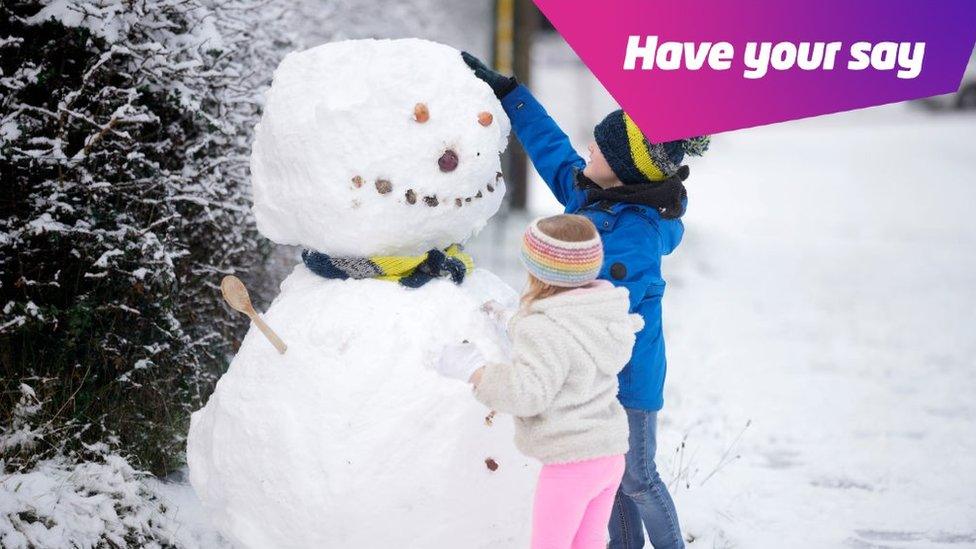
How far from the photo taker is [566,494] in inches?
104

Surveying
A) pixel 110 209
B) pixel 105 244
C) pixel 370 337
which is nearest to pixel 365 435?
pixel 370 337

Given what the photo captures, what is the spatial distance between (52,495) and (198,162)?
62.0 inches

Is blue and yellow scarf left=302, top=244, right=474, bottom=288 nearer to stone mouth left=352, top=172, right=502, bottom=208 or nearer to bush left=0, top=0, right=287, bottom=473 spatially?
stone mouth left=352, top=172, right=502, bottom=208

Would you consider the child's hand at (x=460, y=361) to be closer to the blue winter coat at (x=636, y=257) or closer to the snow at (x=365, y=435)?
the snow at (x=365, y=435)

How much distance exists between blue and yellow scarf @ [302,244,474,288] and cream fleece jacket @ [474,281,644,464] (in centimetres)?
39

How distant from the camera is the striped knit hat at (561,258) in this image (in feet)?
8.27

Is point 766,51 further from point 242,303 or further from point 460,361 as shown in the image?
point 242,303

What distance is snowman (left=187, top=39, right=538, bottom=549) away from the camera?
2.68m

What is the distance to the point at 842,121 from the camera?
25750mm

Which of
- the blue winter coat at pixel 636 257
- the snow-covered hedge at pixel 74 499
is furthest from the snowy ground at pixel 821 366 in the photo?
the blue winter coat at pixel 636 257

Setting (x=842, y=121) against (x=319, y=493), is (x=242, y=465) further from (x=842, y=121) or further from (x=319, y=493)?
(x=842, y=121)

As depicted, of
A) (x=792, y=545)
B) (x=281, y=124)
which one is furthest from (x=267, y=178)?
(x=792, y=545)

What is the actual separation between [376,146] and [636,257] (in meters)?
0.94

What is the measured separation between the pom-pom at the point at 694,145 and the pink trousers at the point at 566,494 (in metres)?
1.12
